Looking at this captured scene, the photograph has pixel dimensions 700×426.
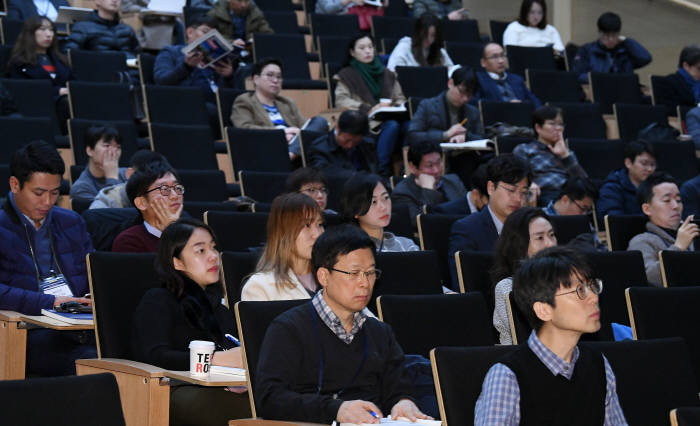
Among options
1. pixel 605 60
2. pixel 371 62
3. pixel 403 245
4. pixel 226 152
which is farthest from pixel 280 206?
pixel 605 60

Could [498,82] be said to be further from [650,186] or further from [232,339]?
[232,339]

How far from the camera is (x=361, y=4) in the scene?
828 cm

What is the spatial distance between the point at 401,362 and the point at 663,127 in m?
4.39

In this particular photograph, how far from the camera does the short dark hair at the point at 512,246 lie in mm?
3598

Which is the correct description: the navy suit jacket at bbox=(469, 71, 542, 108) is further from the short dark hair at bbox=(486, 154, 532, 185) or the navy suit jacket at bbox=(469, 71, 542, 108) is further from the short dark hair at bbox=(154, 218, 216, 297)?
the short dark hair at bbox=(154, 218, 216, 297)

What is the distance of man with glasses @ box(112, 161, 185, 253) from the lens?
3803 millimetres

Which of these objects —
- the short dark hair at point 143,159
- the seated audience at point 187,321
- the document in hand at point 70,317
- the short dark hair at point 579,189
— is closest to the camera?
the seated audience at point 187,321

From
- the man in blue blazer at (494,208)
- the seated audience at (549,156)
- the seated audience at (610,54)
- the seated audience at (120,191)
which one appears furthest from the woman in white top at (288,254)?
the seated audience at (610,54)

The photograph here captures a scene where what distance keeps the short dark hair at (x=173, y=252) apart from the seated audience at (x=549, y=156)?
2776 mm

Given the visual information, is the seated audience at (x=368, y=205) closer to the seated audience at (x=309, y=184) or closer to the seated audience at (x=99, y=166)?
the seated audience at (x=309, y=184)

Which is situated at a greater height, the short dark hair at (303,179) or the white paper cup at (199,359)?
the short dark hair at (303,179)

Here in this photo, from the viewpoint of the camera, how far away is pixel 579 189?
5195 mm

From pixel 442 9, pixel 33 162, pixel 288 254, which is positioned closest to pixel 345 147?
pixel 33 162

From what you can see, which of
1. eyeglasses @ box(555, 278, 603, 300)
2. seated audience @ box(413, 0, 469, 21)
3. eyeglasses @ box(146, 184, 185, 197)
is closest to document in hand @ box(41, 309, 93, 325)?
eyeglasses @ box(146, 184, 185, 197)
